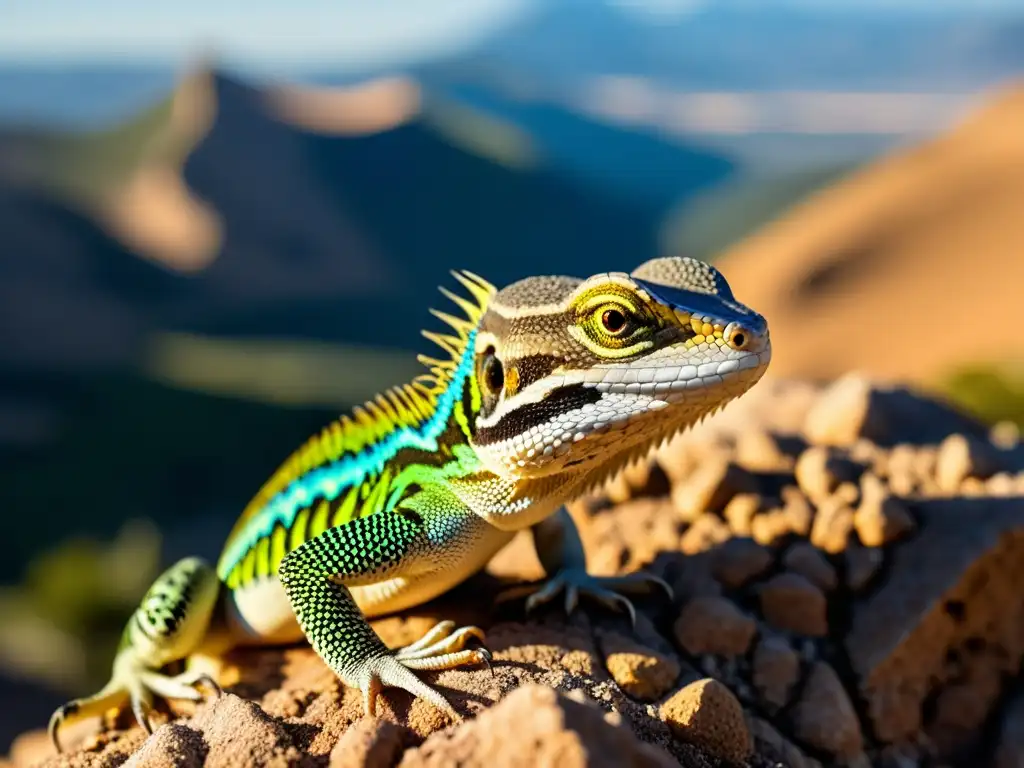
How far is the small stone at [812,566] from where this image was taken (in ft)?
16.3

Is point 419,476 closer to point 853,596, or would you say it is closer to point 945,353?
point 853,596

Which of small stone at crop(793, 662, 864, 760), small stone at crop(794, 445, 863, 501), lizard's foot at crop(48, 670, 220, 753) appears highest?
small stone at crop(794, 445, 863, 501)

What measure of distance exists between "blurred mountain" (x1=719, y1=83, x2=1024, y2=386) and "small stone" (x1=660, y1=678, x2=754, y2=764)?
22691 millimetres

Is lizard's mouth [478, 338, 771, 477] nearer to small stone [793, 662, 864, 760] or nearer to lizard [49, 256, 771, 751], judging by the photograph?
lizard [49, 256, 771, 751]

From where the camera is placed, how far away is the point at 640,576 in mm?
4762

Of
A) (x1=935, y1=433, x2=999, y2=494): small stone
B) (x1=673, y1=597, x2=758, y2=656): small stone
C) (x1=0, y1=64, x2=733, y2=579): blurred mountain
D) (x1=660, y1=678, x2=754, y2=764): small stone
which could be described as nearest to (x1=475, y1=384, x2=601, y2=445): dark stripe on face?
(x1=660, y1=678, x2=754, y2=764): small stone

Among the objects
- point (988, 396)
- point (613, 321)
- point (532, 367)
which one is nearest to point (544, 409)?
point (532, 367)

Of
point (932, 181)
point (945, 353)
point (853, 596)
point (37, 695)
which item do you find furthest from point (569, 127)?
point (853, 596)

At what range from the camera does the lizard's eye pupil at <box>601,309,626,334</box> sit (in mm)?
3545

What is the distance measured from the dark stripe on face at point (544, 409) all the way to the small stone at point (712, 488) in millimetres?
2138

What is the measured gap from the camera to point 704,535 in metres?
5.38

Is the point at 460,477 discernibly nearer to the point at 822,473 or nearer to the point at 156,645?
the point at 156,645

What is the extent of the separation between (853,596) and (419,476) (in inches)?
96.3

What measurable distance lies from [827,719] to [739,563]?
3.01ft
